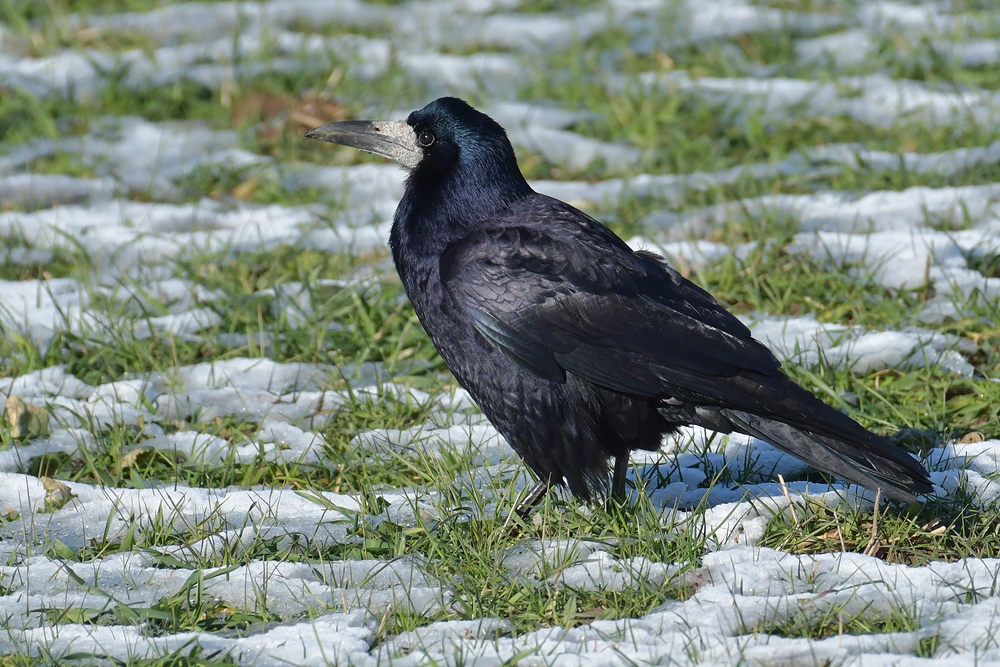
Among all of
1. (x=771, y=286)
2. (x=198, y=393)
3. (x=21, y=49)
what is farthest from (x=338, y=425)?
(x=21, y=49)

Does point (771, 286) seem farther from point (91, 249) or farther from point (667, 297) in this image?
point (91, 249)

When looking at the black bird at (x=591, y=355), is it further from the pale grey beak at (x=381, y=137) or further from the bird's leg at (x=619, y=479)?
the pale grey beak at (x=381, y=137)

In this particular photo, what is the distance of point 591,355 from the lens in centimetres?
322

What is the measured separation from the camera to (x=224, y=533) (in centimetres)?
322

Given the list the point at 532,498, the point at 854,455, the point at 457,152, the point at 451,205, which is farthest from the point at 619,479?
the point at 457,152

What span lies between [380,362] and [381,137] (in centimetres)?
91

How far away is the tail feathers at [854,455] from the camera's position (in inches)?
118

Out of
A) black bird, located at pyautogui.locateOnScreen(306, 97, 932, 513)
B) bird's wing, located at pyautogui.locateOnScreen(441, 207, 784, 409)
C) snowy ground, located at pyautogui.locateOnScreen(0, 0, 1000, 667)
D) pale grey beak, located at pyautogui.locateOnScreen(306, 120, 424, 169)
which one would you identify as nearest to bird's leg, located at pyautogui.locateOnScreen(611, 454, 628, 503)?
black bird, located at pyautogui.locateOnScreen(306, 97, 932, 513)

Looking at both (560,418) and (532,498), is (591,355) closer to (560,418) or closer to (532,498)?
(560,418)

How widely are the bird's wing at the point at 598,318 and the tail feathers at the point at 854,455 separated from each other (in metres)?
0.08

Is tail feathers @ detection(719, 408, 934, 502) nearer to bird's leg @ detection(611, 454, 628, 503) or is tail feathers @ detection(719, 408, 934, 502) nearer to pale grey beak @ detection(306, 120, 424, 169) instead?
bird's leg @ detection(611, 454, 628, 503)

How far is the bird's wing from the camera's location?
A: 318 centimetres

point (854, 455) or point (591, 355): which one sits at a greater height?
point (591, 355)

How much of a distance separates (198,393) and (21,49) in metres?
3.83
